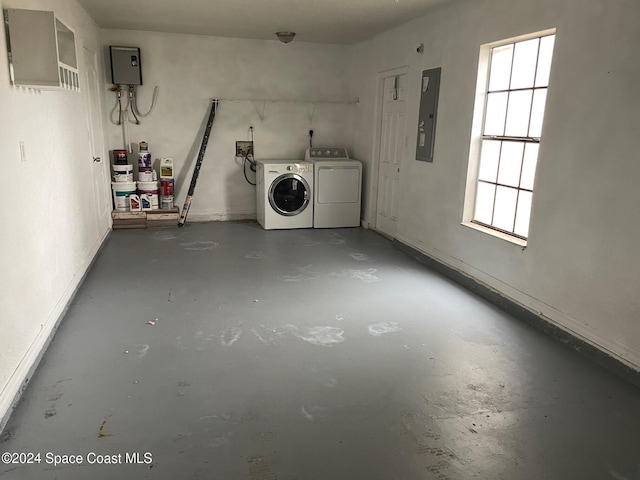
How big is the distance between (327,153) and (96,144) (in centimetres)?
296

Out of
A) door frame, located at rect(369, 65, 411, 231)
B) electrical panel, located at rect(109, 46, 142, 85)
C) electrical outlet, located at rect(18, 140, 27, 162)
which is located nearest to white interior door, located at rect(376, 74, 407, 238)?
door frame, located at rect(369, 65, 411, 231)

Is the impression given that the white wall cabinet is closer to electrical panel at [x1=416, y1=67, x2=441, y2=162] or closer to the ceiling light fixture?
electrical panel at [x1=416, y1=67, x2=441, y2=162]

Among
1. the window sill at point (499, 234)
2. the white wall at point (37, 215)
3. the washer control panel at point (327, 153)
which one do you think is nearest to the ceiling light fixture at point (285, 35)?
the washer control panel at point (327, 153)

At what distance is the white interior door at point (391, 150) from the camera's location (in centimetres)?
568

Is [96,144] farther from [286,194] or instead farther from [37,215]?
[37,215]

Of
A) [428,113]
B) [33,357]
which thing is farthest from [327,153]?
[33,357]

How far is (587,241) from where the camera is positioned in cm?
306

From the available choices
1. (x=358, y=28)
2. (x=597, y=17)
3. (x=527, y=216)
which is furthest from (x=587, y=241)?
(x=358, y=28)

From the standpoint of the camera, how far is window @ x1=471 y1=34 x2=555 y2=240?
3600 mm

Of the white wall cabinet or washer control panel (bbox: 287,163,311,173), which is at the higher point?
the white wall cabinet

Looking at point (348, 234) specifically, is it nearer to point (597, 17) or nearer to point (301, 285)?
point (301, 285)

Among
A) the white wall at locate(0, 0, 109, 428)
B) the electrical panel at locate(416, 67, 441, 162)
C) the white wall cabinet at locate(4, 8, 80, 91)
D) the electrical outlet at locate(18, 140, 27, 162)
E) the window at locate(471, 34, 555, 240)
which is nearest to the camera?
the white wall at locate(0, 0, 109, 428)

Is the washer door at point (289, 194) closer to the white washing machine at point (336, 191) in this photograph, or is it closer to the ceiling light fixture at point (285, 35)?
the white washing machine at point (336, 191)

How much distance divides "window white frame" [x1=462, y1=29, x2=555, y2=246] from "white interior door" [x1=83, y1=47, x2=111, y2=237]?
3.74m
